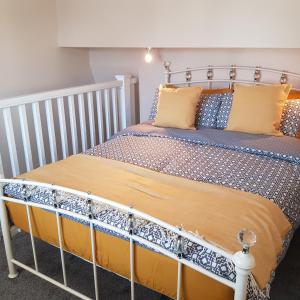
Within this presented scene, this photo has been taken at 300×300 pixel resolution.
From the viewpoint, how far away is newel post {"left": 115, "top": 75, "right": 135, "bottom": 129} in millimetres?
3409

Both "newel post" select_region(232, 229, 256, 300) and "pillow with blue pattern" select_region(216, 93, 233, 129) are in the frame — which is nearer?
"newel post" select_region(232, 229, 256, 300)

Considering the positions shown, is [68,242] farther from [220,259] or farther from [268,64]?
[268,64]

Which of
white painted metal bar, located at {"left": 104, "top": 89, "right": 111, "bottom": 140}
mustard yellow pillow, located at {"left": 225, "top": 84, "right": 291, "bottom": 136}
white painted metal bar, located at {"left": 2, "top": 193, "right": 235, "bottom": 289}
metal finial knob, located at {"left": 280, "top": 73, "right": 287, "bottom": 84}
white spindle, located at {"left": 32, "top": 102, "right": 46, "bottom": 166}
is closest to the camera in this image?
white painted metal bar, located at {"left": 2, "top": 193, "right": 235, "bottom": 289}

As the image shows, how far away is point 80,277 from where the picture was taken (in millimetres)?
1962

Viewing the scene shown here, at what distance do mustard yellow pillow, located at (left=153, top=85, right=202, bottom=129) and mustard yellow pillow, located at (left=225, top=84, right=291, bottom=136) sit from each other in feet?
1.06

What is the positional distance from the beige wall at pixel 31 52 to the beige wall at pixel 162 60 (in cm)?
33

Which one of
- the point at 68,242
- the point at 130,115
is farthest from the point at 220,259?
the point at 130,115

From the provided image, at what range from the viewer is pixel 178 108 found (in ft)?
8.70

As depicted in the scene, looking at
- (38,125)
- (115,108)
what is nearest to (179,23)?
(115,108)

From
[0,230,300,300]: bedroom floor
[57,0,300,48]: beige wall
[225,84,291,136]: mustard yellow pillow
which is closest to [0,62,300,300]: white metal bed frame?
[0,230,300,300]: bedroom floor

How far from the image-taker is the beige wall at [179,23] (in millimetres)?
2443

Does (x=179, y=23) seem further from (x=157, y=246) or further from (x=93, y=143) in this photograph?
(x=157, y=246)

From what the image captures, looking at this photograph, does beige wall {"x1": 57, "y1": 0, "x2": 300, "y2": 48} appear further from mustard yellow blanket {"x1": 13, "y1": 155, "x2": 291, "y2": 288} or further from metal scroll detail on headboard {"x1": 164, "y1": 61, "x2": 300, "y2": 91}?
mustard yellow blanket {"x1": 13, "y1": 155, "x2": 291, "y2": 288}

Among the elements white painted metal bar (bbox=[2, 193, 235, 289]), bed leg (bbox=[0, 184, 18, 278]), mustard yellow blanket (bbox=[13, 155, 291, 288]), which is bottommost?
bed leg (bbox=[0, 184, 18, 278])
